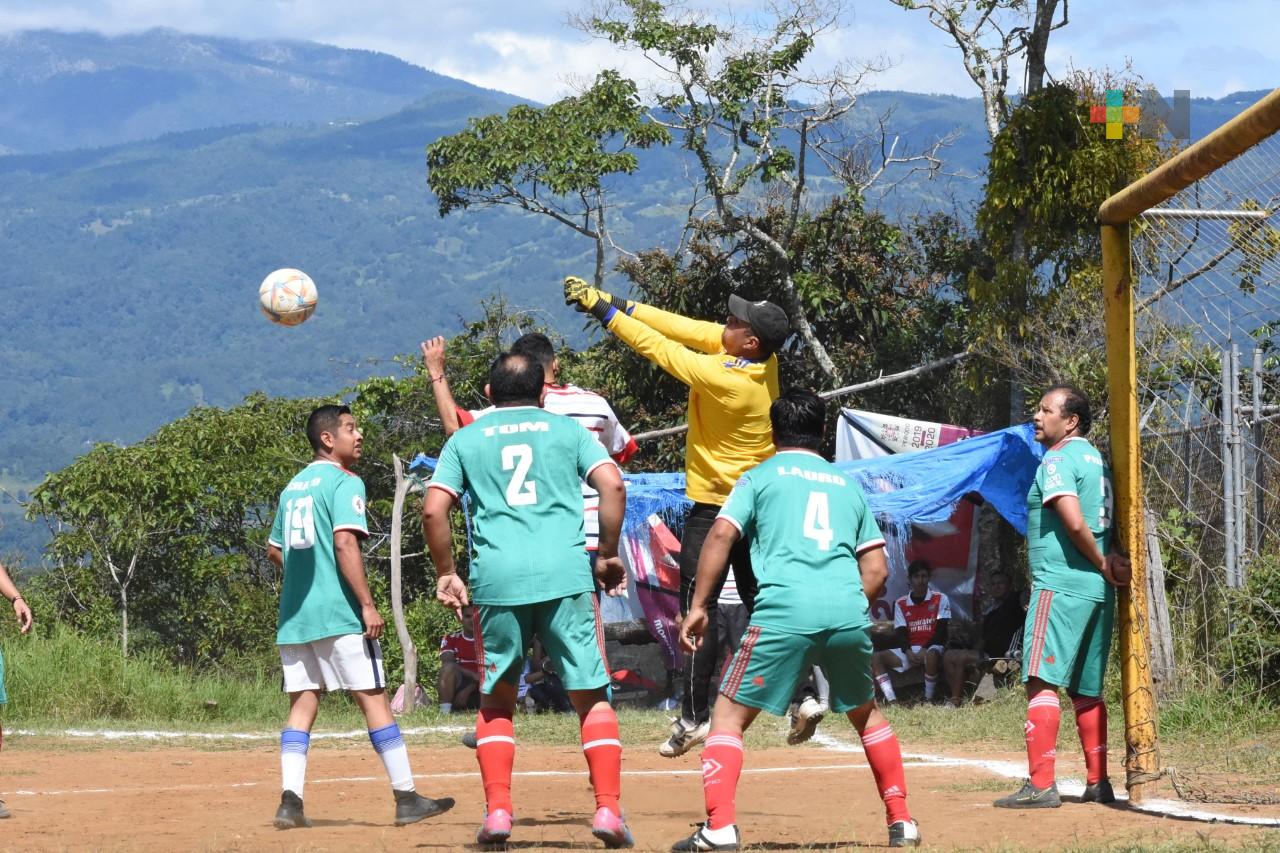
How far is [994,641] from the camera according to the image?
14891 mm

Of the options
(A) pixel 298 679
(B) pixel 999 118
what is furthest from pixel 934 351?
(A) pixel 298 679

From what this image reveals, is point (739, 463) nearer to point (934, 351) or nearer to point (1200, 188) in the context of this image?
point (1200, 188)

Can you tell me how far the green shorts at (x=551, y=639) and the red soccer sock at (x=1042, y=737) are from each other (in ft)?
6.85

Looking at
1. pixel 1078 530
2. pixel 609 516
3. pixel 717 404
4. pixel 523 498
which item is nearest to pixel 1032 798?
pixel 1078 530

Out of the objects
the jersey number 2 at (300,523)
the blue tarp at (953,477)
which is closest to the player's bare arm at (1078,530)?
the jersey number 2 at (300,523)

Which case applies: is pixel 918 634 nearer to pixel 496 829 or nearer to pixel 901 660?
pixel 901 660

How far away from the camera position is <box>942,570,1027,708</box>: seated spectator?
1460 centimetres

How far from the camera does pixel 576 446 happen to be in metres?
6.48

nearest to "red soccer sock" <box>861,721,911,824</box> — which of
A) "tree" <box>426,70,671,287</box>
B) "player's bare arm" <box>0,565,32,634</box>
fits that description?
"player's bare arm" <box>0,565,32,634</box>

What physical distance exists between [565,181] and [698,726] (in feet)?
46.4

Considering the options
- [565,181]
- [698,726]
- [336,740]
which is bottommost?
[336,740]

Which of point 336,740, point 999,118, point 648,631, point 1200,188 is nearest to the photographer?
point 1200,188

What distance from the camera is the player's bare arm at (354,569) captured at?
23.9 feet

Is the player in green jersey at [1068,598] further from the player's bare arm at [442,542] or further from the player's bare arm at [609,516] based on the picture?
the player's bare arm at [442,542]
